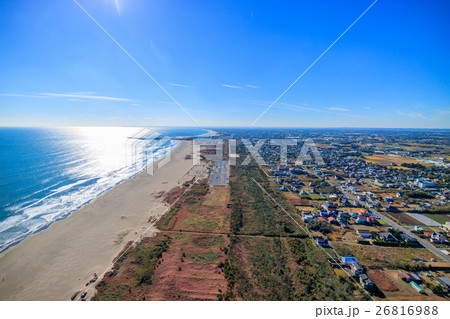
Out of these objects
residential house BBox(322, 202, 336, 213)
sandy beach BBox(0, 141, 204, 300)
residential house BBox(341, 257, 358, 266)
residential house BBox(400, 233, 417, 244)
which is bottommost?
sandy beach BBox(0, 141, 204, 300)

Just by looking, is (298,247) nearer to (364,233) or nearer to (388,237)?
(364,233)

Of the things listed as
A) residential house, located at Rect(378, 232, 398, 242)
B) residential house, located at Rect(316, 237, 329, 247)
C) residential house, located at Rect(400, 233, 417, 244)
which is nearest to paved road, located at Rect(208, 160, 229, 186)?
residential house, located at Rect(316, 237, 329, 247)

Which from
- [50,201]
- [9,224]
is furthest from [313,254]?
[50,201]

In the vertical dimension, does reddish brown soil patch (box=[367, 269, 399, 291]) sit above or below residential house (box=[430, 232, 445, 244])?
below

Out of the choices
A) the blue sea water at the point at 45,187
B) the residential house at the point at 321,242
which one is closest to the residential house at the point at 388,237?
the residential house at the point at 321,242

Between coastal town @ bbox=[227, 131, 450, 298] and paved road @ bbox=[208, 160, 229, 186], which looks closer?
coastal town @ bbox=[227, 131, 450, 298]

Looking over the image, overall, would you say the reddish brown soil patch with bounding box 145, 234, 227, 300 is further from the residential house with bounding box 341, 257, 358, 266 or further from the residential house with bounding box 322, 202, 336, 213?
the residential house with bounding box 322, 202, 336, 213

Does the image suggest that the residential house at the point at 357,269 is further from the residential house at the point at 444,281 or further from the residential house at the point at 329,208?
the residential house at the point at 329,208
